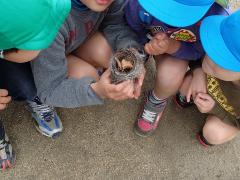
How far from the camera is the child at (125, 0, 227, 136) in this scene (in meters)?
1.07

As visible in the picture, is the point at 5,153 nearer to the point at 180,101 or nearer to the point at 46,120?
the point at 46,120

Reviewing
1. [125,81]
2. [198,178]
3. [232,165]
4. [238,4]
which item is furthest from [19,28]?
[232,165]

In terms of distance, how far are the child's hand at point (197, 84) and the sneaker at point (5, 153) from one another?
71 cm

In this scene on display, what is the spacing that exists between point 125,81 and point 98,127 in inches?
17.0

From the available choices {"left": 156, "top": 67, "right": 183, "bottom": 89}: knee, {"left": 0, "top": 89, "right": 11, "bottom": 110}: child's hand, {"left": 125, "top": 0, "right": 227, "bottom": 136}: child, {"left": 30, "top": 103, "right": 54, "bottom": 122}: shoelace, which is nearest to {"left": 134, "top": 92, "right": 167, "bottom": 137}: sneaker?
{"left": 125, "top": 0, "right": 227, "bottom": 136}: child

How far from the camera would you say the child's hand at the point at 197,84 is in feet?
4.69

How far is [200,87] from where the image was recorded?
1.43 m

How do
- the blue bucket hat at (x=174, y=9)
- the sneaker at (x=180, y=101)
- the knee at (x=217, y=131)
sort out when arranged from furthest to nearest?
1. the sneaker at (x=180, y=101)
2. the knee at (x=217, y=131)
3. the blue bucket hat at (x=174, y=9)

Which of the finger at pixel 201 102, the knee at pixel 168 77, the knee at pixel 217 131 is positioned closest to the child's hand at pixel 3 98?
the knee at pixel 168 77

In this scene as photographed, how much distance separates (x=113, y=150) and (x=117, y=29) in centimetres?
48

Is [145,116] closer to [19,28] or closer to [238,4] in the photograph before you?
[238,4]

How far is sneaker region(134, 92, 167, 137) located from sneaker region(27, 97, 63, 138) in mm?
324

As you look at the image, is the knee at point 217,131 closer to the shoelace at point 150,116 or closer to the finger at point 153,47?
the shoelace at point 150,116

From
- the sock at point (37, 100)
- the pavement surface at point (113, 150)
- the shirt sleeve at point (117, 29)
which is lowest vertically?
the pavement surface at point (113, 150)
